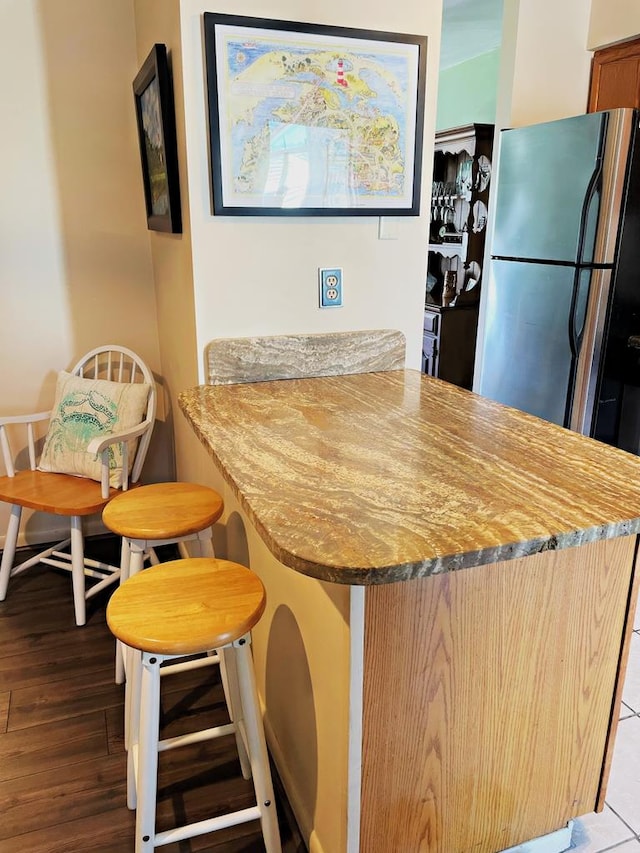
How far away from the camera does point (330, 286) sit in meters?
1.93

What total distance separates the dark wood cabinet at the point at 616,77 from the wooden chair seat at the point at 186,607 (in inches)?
125

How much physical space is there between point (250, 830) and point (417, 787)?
59 cm

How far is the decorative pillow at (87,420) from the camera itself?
8.37 ft

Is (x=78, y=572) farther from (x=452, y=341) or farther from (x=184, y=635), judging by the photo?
(x=452, y=341)

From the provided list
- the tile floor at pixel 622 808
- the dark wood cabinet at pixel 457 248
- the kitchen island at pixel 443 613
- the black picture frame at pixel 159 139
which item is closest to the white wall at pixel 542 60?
the dark wood cabinet at pixel 457 248

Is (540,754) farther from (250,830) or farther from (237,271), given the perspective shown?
(237,271)

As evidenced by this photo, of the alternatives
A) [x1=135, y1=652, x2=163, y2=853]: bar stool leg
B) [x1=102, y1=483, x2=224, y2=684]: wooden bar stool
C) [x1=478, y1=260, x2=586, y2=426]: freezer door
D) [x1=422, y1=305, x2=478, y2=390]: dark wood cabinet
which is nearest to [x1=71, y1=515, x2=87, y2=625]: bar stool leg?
[x1=102, y1=483, x2=224, y2=684]: wooden bar stool

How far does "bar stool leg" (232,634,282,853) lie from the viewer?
135 cm

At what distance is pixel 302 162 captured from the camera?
178 cm

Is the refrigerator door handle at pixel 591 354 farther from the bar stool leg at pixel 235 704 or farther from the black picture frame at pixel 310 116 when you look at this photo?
the bar stool leg at pixel 235 704

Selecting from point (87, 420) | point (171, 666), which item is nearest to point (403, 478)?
point (171, 666)

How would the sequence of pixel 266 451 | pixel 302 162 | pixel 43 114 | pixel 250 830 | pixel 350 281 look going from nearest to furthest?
pixel 266 451 → pixel 250 830 → pixel 302 162 → pixel 350 281 → pixel 43 114

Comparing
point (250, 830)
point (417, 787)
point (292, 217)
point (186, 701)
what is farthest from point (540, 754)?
point (292, 217)

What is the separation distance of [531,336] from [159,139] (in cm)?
205
